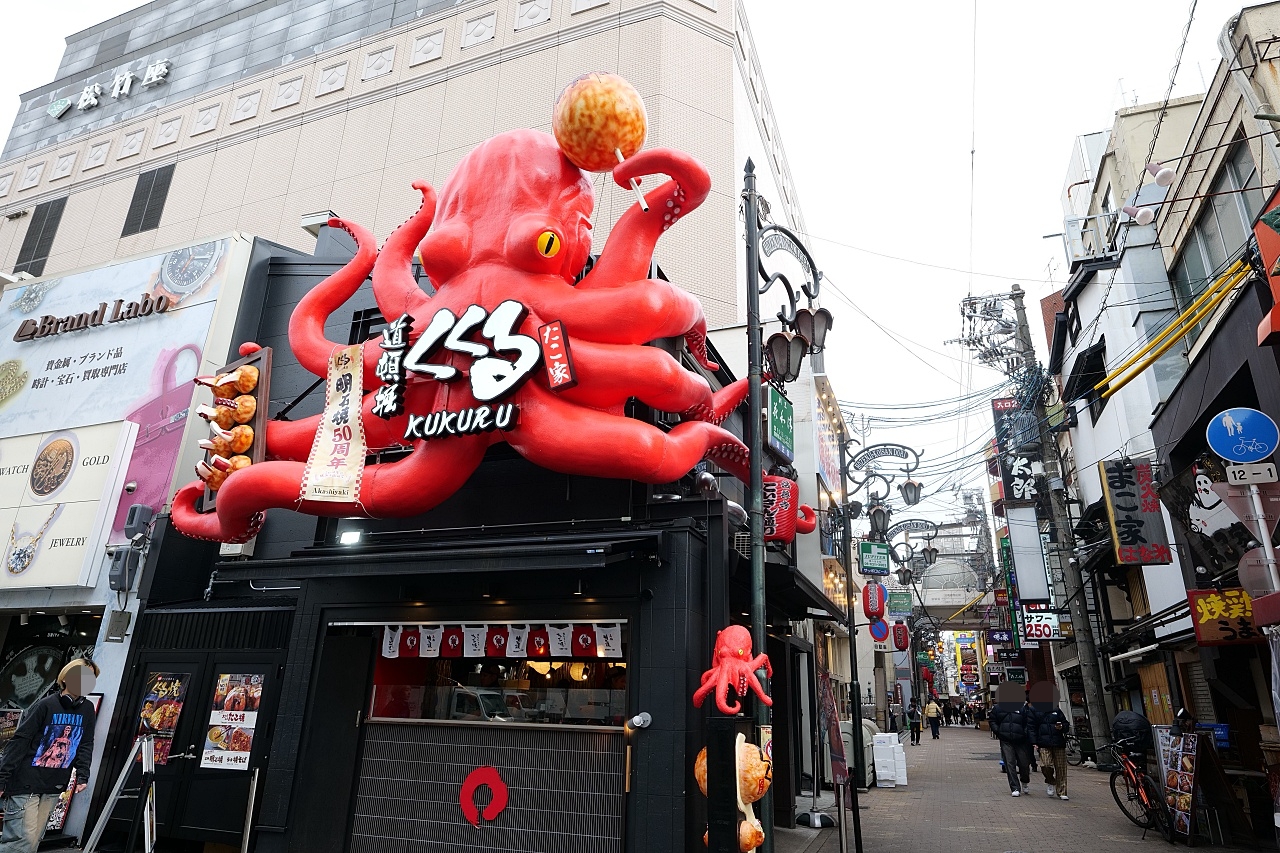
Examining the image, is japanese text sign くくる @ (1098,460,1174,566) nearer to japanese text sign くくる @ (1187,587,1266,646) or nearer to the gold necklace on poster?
japanese text sign くくる @ (1187,587,1266,646)

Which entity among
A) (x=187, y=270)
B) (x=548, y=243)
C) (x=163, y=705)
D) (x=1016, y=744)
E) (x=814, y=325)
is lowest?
(x=1016, y=744)

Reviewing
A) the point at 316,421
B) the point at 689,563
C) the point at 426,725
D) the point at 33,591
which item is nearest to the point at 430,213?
the point at 316,421

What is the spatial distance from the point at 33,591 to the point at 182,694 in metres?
4.95

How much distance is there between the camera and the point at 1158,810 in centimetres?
1239

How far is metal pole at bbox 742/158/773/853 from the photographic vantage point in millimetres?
8773

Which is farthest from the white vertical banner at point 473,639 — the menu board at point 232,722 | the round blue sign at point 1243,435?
the round blue sign at point 1243,435

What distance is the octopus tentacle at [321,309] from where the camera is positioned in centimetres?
1209

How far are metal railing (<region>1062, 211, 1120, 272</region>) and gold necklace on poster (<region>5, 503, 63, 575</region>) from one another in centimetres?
2814

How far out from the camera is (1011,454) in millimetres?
31391

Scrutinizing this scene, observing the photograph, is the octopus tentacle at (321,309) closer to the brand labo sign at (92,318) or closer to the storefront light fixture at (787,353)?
the brand labo sign at (92,318)

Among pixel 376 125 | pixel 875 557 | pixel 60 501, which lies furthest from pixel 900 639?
pixel 376 125

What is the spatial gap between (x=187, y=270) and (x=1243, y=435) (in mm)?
20445

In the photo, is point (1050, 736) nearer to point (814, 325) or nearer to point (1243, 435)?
point (1243, 435)

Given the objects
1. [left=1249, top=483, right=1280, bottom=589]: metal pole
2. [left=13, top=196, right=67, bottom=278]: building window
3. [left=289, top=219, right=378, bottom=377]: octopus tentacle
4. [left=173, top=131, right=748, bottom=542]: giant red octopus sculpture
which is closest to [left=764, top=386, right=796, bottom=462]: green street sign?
[left=173, top=131, right=748, bottom=542]: giant red octopus sculpture
